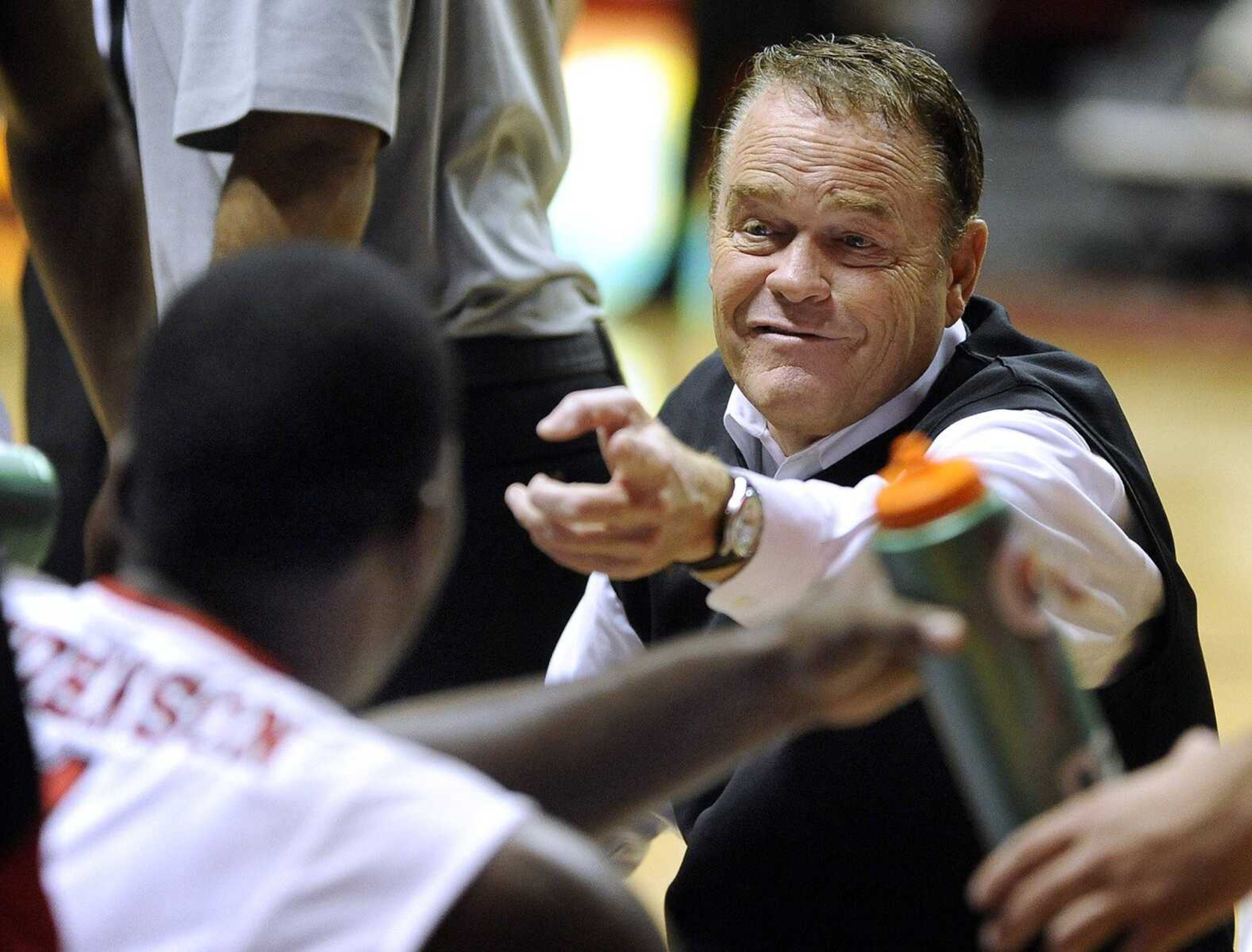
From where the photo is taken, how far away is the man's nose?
6.39 ft

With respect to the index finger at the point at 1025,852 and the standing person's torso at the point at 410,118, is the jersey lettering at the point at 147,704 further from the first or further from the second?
the standing person's torso at the point at 410,118

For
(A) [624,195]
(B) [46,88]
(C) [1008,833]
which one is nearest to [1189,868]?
(C) [1008,833]

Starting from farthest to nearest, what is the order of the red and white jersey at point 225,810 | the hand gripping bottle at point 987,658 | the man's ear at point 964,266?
the man's ear at point 964,266
the hand gripping bottle at point 987,658
the red and white jersey at point 225,810

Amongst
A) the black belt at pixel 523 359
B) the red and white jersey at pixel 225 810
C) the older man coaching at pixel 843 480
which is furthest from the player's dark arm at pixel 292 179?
the red and white jersey at pixel 225 810

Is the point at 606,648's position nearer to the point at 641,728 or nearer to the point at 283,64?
the point at 283,64

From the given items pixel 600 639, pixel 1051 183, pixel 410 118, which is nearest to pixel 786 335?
pixel 600 639

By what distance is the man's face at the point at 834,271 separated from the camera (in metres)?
1.94

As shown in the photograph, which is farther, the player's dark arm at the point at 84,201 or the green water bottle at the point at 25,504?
the player's dark arm at the point at 84,201

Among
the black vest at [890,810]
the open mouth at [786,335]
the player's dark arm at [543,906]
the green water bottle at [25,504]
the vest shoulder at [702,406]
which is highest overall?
the player's dark arm at [543,906]

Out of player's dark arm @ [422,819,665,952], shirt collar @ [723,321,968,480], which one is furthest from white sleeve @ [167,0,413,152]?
player's dark arm @ [422,819,665,952]

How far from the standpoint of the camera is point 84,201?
7.50 ft

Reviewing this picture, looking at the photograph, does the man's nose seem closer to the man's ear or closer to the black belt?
the man's ear

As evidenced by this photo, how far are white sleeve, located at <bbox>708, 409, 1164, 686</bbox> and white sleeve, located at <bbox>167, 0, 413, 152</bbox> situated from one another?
0.65 m

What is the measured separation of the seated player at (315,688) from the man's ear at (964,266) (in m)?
0.94
